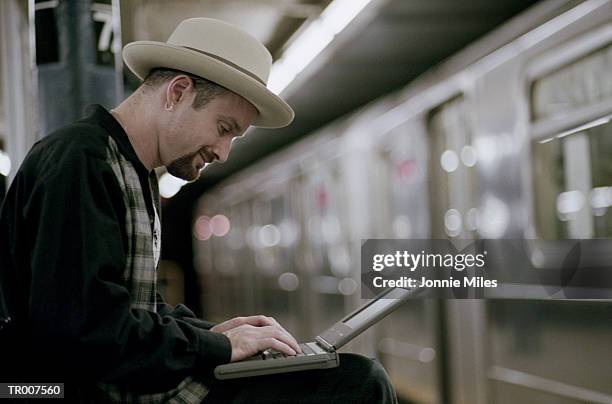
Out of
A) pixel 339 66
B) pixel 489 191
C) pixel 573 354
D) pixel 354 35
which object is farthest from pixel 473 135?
pixel 339 66

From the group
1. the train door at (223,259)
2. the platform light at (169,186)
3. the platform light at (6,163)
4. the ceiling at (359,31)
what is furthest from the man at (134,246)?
the platform light at (169,186)

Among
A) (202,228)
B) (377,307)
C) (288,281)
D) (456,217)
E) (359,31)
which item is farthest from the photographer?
(202,228)

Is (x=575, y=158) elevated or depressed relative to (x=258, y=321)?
elevated

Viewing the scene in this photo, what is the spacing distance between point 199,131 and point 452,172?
2.74m

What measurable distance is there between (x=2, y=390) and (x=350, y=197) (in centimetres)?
433

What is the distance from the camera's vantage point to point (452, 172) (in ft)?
13.4

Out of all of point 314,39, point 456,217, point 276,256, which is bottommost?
point 276,256

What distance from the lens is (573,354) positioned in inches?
111

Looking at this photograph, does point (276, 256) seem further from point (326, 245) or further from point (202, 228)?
point (202, 228)

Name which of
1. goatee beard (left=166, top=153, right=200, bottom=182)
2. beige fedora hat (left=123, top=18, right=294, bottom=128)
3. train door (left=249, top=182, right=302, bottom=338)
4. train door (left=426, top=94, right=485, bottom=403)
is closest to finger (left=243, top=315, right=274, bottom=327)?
goatee beard (left=166, top=153, right=200, bottom=182)

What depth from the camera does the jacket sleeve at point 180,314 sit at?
1.74 metres

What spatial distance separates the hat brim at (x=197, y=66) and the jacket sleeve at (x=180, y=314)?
0.56m

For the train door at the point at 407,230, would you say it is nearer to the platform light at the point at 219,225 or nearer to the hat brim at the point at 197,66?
the hat brim at the point at 197,66

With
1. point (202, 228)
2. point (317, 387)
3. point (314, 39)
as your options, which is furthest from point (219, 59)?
point (202, 228)
